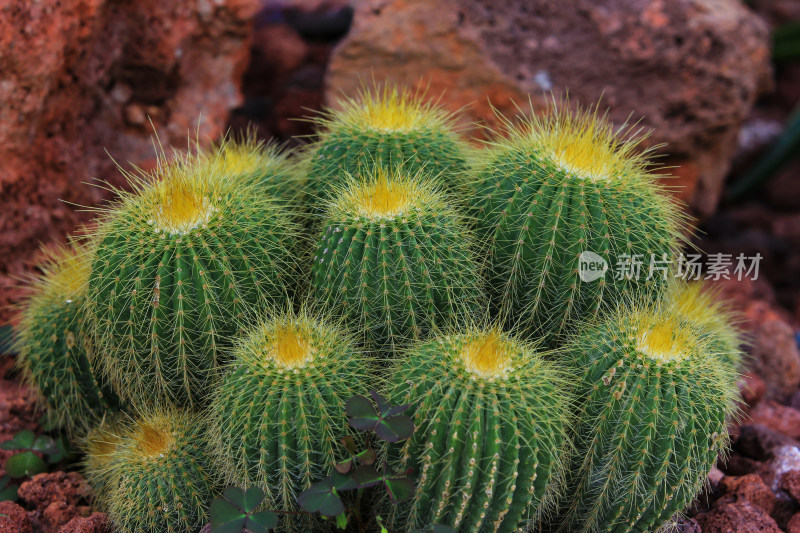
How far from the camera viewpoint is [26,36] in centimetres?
343

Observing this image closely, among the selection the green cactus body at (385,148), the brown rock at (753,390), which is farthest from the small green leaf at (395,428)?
the brown rock at (753,390)

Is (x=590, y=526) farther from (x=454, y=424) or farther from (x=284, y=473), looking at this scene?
(x=284, y=473)

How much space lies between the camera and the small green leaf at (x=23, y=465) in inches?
118

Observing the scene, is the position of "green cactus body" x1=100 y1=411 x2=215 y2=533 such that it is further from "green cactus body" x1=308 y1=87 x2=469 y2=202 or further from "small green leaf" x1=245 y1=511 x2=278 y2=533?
"green cactus body" x1=308 y1=87 x2=469 y2=202

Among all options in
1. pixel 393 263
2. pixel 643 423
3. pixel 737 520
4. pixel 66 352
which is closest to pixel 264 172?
pixel 393 263

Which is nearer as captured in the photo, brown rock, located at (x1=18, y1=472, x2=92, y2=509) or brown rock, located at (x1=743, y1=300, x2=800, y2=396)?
brown rock, located at (x1=18, y1=472, x2=92, y2=509)

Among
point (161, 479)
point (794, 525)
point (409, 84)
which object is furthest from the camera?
point (409, 84)

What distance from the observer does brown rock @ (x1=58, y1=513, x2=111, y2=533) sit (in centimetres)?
263

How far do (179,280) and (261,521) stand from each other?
30.8 inches

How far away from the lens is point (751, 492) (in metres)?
2.95

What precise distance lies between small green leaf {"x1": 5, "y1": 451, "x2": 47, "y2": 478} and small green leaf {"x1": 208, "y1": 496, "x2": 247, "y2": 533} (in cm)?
112

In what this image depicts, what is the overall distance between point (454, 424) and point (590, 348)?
62 centimetres

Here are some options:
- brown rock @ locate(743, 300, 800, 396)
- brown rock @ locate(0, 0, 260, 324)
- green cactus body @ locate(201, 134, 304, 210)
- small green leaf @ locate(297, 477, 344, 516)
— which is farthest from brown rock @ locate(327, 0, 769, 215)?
small green leaf @ locate(297, 477, 344, 516)

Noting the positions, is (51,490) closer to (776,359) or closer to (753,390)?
(753,390)
